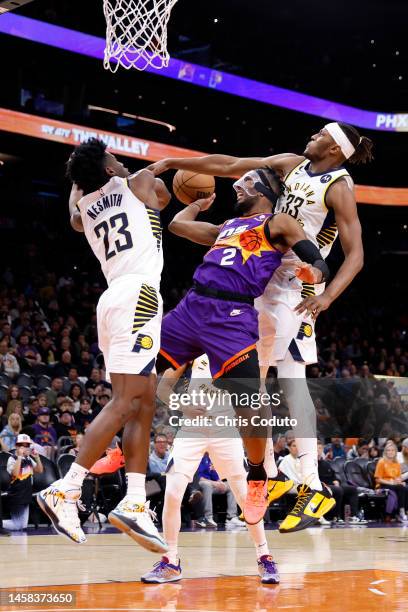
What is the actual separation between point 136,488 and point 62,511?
0.47 meters

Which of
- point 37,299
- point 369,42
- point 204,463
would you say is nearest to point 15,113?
point 37,299

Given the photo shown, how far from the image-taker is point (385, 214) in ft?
92.8

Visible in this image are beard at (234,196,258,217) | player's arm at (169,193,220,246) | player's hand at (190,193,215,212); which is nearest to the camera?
beard at (234,196,258,217)

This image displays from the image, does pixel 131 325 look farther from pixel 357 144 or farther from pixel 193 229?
pixel 357 144

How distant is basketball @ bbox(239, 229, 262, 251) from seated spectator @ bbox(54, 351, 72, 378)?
10.3 m

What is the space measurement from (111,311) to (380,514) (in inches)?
450

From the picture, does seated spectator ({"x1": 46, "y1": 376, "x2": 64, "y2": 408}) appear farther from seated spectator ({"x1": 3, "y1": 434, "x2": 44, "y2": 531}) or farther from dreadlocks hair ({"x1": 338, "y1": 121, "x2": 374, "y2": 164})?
dreadlocks hair ({"x1": 338, "y1": 121, "x2": 374, "y2": 164})

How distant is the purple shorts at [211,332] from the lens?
6.05 meters

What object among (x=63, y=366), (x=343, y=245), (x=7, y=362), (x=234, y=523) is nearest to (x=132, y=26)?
(x=343, y=245)

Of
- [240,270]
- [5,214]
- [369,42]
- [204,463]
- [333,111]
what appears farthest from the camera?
[369,42]

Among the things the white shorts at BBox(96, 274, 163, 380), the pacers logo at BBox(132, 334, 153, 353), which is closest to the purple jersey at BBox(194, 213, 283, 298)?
the white shorts at BBox(96, 274, 163, 380)

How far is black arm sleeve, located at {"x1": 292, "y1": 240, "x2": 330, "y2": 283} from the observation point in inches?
229

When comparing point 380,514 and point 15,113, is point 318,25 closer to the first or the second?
point 15,113

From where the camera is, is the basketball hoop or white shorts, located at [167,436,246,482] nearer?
white shorts, located at [167,436,246,482]
